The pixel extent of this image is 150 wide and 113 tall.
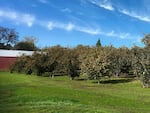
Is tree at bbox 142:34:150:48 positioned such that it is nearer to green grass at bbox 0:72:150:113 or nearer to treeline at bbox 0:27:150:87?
treeline at bbox 0:27:150:87

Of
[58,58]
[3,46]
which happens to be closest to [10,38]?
[3,46]

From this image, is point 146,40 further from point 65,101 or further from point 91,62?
point 65,101

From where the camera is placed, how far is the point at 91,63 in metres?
53.5

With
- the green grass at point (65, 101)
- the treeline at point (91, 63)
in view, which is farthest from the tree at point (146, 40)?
the green grass at point (65, 101)

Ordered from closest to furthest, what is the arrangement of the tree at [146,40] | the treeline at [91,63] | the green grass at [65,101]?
the green grass at [65,101], the tree at [146,40], the treeline at [91,63]

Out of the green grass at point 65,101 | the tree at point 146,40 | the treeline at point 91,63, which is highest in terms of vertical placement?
the tree at point 146,40

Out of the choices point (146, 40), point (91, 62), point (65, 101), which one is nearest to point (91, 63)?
point (91, 62)

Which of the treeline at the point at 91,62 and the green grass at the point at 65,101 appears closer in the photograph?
the green grass at the point at 65,101

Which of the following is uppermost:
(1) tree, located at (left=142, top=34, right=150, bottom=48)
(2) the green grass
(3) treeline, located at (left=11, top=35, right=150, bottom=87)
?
(1) tree, located at (left=142, top=34, right=150, bottom=48)

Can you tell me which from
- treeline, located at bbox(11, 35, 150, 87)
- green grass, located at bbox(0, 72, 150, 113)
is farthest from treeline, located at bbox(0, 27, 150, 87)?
green grass, located at bbox(0, 72, 150, 113)

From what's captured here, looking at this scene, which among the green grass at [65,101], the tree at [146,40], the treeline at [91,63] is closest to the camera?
the green grass at [65,101]

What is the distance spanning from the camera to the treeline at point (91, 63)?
150 ft

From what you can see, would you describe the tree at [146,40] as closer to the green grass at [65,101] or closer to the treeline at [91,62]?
the treeline at [91,62]

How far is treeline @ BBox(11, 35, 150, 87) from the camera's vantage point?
45781 mm
